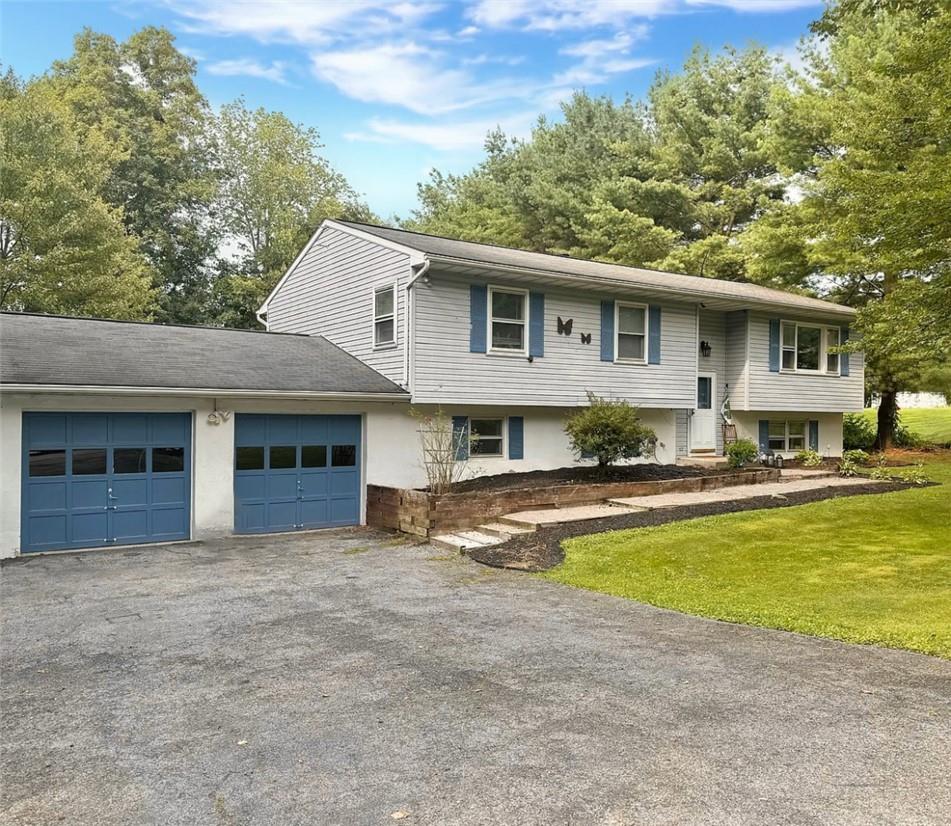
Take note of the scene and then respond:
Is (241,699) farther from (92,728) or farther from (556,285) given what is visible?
(556,285)

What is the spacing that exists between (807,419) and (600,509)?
1099cm

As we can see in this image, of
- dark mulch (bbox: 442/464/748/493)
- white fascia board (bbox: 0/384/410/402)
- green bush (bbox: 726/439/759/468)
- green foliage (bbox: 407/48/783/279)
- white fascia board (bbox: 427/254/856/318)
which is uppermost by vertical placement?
green foliage (bbox: 407/48/783/279)

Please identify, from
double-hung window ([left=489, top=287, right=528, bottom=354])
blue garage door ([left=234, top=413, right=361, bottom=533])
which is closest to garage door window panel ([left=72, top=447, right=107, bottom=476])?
blue garage door ([left=234, top=413, right=361, bottom=533])

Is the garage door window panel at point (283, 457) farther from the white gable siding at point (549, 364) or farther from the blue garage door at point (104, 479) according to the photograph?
the white gable siding at point (549, 364)

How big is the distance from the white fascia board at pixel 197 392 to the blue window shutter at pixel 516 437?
2.82 m

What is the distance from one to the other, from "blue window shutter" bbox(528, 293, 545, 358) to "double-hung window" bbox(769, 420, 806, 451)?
356 inches

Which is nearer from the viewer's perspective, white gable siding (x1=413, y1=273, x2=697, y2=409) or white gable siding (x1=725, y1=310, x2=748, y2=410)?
white gable siding (x1=413, y1=273, x2=697, y2=409)

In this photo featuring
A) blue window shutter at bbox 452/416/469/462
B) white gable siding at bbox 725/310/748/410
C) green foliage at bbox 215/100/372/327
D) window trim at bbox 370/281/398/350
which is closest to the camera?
window trim at bbox 370/281/398/350

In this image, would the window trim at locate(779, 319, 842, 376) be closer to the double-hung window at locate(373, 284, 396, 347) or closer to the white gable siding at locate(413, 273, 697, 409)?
the white gable siding at locate(413, 273, 697, 409)

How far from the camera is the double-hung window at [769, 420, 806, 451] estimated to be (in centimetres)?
1952

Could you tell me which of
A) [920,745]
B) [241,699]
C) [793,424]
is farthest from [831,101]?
[241,699]

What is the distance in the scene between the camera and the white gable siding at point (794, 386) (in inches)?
707

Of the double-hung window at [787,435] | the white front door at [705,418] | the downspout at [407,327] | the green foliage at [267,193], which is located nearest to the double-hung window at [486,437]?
the downspout at [407,327]

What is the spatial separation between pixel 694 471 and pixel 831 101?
39.9ft
